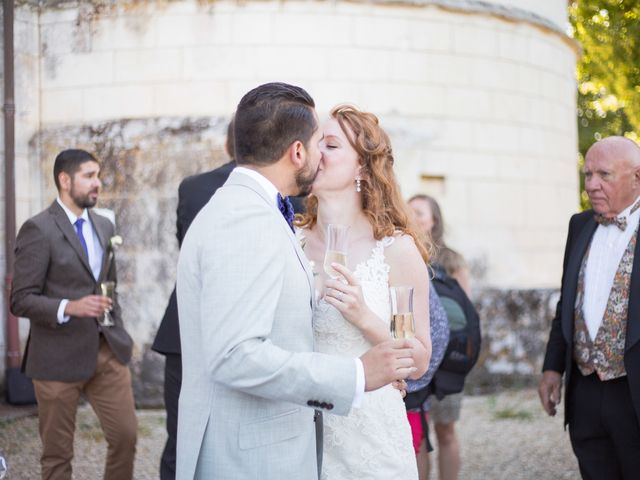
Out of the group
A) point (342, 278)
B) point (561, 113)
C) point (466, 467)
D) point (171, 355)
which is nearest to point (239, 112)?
point (342, 278)

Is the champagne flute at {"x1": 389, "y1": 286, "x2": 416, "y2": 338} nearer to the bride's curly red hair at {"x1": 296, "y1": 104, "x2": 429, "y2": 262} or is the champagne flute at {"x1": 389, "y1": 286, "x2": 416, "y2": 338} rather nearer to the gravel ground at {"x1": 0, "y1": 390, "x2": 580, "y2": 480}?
the bride's curly red hair at {"x1": 296, "y1": 104, "x2": 429, "y2": 262}

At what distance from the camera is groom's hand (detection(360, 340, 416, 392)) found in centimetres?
242

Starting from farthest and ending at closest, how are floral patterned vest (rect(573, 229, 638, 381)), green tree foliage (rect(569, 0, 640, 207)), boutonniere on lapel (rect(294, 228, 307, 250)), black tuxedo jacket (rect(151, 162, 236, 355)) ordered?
1. green tree foliage (rect(569, 0, 640, 207))
2. black tuxedo jacket (rect(151, 162, 236, 355))
3. floral patterned vest (rect(573, 229, 638, 381))
4. boutonniere on lapel (rect(294, 228, 307, 250))

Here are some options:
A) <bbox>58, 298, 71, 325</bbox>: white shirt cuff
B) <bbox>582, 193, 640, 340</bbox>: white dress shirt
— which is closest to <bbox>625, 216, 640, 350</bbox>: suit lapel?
<bbox>582, 193, 640, 340</bbox>: white dress shirt

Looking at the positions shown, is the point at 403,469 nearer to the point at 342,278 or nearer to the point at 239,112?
the point at 342,278

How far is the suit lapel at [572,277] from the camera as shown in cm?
426

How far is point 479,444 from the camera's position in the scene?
7438 millimetres

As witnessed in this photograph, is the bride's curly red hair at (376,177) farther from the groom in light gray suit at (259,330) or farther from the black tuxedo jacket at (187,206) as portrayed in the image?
the black tuxedo jacket at (187,206)

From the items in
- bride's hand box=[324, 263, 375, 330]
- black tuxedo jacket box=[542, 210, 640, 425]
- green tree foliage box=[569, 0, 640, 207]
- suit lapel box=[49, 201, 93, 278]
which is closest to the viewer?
bride's hand box=[324, 263, 375, 330]

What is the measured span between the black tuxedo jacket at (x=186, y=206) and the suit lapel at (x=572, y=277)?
186 cm

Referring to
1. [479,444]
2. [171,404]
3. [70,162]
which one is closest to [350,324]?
[171,404]

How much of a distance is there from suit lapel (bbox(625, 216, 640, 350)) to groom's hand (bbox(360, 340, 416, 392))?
5.98 feet

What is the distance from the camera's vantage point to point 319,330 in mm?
3182

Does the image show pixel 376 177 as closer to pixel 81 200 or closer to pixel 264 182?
pixel 264 182
